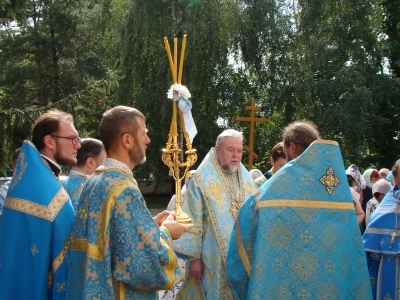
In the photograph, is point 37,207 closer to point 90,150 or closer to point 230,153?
point 90,150

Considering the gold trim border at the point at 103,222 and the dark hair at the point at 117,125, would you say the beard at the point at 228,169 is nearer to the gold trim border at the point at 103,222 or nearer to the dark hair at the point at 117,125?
the dark hair at the point at 117,125

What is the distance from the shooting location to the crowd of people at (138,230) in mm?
2992

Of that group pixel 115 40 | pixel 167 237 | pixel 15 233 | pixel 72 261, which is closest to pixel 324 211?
pixel 167 237

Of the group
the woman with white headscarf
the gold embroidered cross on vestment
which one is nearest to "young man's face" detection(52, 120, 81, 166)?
the gold embroidered cross on vestment

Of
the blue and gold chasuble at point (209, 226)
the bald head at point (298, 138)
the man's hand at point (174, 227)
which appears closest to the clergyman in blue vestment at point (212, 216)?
the blue and gold chasuble at point (209, 226)

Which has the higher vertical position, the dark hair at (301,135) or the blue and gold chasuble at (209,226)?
the dark hair at (301,135)

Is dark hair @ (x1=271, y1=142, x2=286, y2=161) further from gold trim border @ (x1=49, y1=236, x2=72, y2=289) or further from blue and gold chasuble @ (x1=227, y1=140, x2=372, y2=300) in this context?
gold trim border @ (x1=49, y1=236, x2=72, y2=289)

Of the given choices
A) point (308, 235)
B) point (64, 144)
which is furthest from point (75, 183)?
point (308, 235)

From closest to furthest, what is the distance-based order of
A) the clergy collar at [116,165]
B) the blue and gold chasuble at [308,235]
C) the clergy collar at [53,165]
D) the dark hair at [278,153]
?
1. the clergy collar at [116,165]
2. the blue and gold chasuble at [308,235]
3. the clergy collar at [53,165]
4. the dark hair at [278,153]

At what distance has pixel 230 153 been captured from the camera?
5.49 metres

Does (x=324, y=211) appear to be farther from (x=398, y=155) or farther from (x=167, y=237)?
(x=398, y=155)

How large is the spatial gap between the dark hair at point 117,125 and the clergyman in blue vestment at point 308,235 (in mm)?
979

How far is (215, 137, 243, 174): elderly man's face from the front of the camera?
5.46m

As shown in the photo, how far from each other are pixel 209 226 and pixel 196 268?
39cm
